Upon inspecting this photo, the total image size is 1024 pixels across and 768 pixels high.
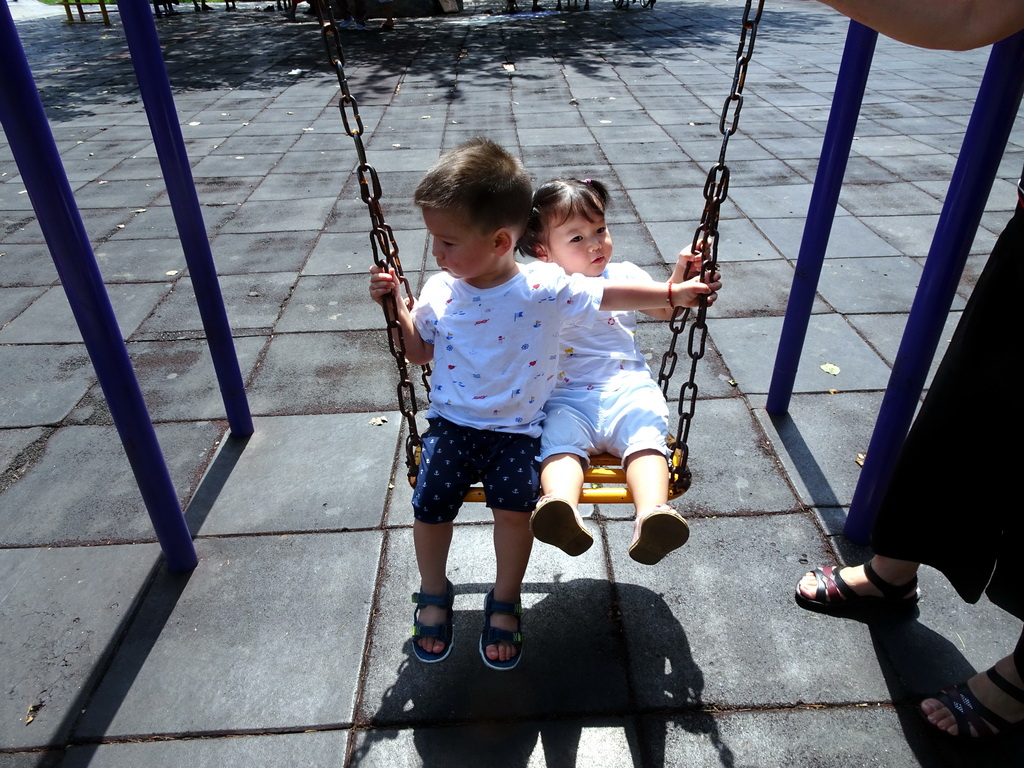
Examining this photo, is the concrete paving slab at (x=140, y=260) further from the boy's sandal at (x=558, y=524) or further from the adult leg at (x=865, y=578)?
the adult leg at (x=865, y=578)

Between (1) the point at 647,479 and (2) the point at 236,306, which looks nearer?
(1) the point at 647,479

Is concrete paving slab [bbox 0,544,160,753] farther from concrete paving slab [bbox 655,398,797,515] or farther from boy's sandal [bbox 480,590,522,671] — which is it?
concrete paving slab [bbox 655,398,797,515]

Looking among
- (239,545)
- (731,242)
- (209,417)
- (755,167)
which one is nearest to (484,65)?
(755,167)

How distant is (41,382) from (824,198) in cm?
337

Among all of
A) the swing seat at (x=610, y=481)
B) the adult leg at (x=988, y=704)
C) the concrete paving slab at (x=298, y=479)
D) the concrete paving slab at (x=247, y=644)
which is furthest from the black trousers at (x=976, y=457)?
the concrete paving slab at (x=298, y=479)

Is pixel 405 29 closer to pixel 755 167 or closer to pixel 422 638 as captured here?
pixel 755 167

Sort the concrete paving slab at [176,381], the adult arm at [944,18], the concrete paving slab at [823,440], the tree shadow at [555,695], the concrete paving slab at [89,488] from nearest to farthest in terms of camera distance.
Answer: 1. the adult arm at [944,18]
2. the tree shadow at [555,695]
3. the concrete paving slab at [89,488]
4. the concrete paving slab at [823,440]
5. the concrete paving slab at [176,381]

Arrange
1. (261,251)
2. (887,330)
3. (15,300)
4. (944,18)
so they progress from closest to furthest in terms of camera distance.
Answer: (944,18) < (887,330) < (15,300) < (261,251)

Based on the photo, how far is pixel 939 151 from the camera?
6.19 metres

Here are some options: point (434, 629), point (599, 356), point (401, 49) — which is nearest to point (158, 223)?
point (599, 356)

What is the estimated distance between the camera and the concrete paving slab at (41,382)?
3213mm

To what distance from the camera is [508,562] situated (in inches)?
78.7

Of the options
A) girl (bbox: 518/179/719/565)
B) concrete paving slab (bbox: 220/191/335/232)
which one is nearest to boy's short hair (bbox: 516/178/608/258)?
girl (bbox: 518/179/719/565)

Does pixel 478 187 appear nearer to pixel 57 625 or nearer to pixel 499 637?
pixel 499 637
